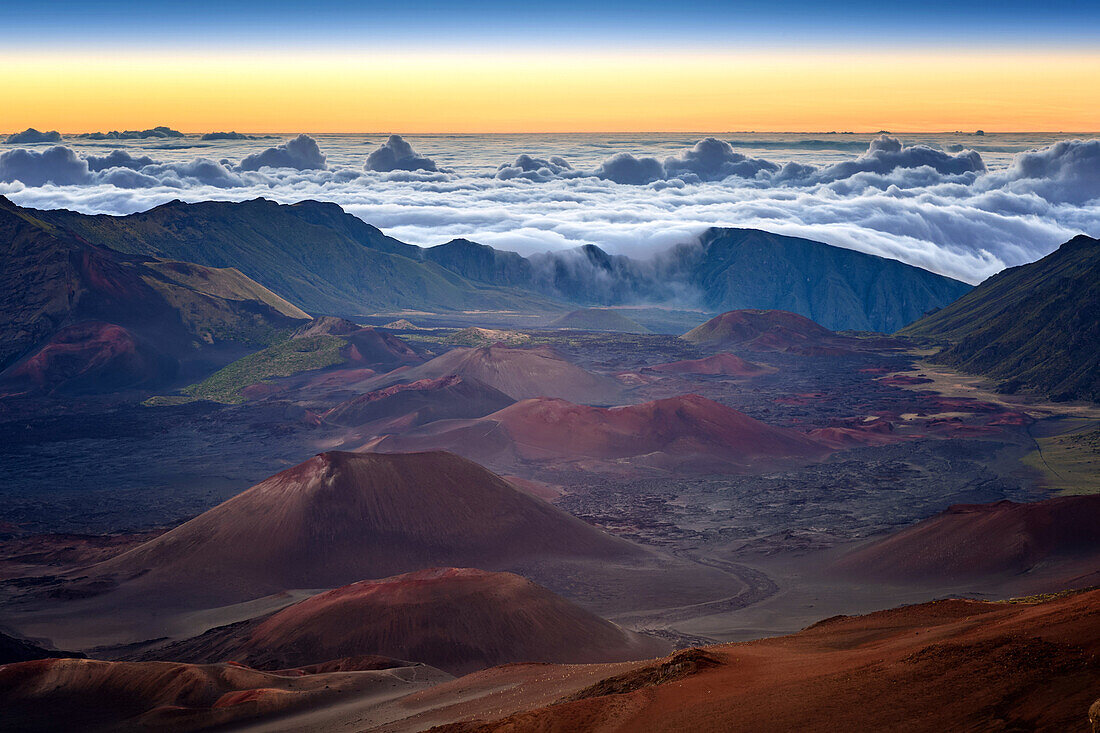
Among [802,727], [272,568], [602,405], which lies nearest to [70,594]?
[272,568]

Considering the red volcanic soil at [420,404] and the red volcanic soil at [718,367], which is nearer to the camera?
the red volcanic soil at [420,404]

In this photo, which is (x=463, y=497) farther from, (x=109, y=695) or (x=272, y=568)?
(x=109, y=695)

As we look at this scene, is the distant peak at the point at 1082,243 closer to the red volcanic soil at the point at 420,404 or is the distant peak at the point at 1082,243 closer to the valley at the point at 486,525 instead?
the valley at the point at 486,525

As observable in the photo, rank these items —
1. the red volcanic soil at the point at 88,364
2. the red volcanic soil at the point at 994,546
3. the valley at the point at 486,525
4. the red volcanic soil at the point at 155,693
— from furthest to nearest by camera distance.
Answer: the red volcanic soil at the point at 88,364, the red volcanic soil at the point at 994,546, the red volcanic soil at the point at 155,693, the valley at the point at 486,525

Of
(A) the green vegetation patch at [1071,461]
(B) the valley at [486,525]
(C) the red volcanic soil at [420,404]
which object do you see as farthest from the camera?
(C) the red volcanic soil at [420,404]

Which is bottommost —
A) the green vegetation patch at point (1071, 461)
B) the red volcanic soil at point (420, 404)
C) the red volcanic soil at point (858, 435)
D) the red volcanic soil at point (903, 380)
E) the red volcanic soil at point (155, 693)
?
the red volcanic soil at point (903, 380)

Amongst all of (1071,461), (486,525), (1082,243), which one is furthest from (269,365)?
(1082,243)

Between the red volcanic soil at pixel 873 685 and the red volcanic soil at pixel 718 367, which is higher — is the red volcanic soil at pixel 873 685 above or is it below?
above

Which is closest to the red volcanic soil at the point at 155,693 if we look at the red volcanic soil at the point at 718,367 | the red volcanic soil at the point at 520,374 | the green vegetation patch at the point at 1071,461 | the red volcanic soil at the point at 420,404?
the red volcanic soil at the point at 420,404

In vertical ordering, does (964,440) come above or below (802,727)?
below
